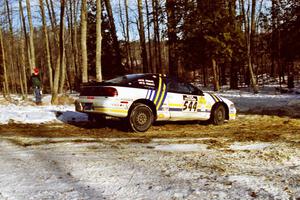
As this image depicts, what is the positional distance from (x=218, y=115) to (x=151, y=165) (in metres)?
5.75

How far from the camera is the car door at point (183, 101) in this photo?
922 cm

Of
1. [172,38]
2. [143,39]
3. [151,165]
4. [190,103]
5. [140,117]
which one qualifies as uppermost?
[172,38]

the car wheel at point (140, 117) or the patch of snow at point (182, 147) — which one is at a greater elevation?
the car wheel at point (140, 117)

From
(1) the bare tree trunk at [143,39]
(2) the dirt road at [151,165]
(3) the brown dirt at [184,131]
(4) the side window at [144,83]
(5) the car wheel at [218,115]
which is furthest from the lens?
(1) the bare tree trunk at [143,39]

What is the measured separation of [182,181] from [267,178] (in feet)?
3.51

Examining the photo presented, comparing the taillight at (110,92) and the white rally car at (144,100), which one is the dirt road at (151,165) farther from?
the taillight at (110,92)

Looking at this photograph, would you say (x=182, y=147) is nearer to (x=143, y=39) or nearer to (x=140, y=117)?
(x=140, y=117)

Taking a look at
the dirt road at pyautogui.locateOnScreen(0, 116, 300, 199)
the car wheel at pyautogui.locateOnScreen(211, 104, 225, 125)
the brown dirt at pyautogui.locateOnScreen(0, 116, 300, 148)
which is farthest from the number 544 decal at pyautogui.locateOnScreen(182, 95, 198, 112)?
the dirt road at pyautogui.locateOnScreen(0, 116, 300, 199)

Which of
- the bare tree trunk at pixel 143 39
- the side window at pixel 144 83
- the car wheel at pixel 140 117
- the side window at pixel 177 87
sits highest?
the bare tree trunk at pixel 143 39

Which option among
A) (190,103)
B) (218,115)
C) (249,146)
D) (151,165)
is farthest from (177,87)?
(151,165)

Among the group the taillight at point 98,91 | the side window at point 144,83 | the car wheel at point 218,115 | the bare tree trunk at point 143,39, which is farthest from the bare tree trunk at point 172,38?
the taillight at point 98,91

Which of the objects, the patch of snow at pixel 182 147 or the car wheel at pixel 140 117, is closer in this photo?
the patch of snow at pixel 182 147

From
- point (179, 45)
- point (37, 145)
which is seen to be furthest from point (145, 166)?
point (179, 45)

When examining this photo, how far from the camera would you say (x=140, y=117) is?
28.0ft
